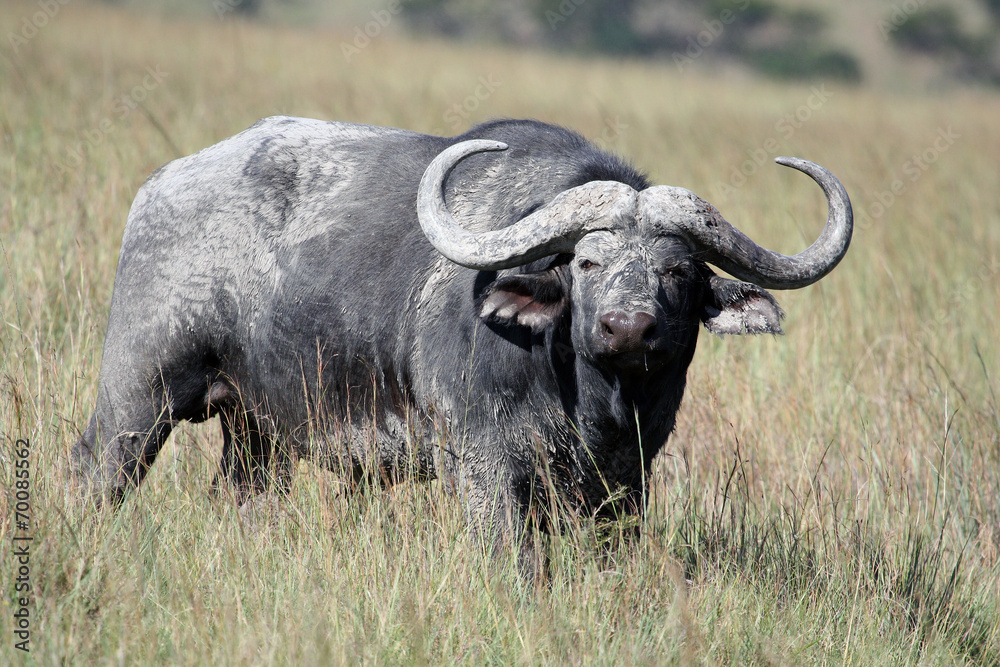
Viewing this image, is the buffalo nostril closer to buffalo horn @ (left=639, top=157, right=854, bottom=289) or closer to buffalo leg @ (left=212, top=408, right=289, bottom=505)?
buffalo horn @ (left=639, top=157, right=854, bottom=289)

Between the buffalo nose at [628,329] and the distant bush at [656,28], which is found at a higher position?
the distant bush at [656,28]

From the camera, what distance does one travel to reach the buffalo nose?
279 centimetres

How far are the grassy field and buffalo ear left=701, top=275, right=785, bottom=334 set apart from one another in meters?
0.67

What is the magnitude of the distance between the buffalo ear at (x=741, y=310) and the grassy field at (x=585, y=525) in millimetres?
674

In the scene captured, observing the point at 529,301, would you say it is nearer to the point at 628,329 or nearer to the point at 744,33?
the point at 628,329

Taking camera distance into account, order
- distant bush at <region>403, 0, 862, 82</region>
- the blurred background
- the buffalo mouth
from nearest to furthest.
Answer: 1. the buffalo mouth
2. distant bush at <region>403, 0, 862, 82</region>
3. the blurred background

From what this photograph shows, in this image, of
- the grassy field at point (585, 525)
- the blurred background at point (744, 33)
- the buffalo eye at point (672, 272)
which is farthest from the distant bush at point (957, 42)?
the buffalo eye at point (672, 272)

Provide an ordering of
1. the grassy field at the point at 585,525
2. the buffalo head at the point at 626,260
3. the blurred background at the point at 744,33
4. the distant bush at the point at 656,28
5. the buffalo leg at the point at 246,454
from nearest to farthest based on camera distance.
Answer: the grassy field at the point at 585,525
the buffalo head at the point at 626,260
the buffalo leg at the point at 246,454
the distant bush at the point at 656,28
the blurred background at the point at 744,33

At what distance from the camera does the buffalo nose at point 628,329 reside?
2.79m

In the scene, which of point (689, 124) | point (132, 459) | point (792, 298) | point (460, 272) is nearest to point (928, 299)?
point (792, 298)

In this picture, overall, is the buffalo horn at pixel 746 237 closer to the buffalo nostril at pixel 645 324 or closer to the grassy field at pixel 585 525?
the buffalo nostril at pixel 645 324

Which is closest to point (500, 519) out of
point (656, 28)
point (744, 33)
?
point (656, 28)

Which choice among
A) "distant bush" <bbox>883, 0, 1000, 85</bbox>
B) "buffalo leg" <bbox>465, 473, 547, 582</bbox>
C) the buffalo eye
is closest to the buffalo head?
the buffalo eye

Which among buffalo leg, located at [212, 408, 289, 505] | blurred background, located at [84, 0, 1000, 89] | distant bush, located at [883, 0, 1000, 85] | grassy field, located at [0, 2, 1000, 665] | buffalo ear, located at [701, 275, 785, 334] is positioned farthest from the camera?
distant bush, located at [883, 0, 1000, 85]
